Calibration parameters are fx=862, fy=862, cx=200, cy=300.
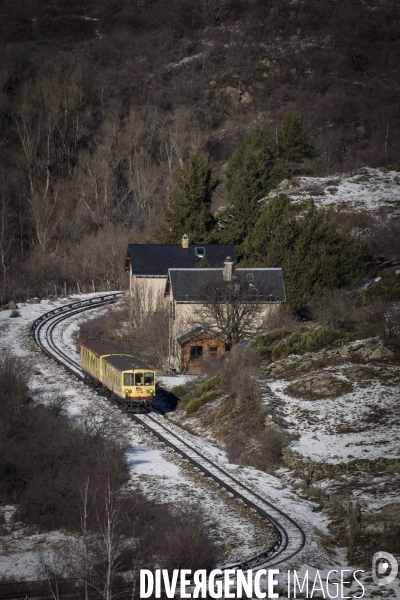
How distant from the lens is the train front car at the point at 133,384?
36.3m

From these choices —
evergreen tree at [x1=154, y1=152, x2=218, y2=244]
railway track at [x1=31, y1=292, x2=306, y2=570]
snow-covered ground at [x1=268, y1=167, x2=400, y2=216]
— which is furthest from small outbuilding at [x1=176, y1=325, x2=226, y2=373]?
snow-covered ground at [x1=268, y1=167, x2=400, y2=216]

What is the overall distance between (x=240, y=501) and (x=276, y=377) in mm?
13403

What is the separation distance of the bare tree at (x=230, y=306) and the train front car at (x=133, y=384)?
937 centimetres

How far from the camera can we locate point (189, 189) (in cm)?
6538

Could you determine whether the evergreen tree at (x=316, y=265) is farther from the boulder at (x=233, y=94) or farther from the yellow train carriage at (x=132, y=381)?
the boulder at (x=233, y=94)

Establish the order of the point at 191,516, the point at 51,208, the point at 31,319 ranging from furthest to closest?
the point at 51,208
the point at 31,319
the point at 191,516

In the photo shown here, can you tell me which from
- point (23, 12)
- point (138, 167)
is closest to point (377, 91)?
point (138, 167)

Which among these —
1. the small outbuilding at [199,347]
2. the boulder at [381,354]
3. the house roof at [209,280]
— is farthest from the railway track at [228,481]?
the boulder at [381,354]

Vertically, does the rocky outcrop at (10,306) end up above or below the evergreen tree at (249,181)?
below

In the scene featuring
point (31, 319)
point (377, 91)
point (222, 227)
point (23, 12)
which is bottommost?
point (31, 319)

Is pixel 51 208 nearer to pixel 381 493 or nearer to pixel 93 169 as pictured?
pixel 93 169

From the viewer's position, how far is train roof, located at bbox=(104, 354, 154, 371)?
120ft

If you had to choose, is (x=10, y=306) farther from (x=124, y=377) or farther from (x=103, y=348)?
(x=124, y=377)

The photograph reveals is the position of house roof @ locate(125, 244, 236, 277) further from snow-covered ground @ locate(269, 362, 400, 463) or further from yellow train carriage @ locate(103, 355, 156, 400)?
snow-covered ground @ locate(269, 362, 400, 463)
